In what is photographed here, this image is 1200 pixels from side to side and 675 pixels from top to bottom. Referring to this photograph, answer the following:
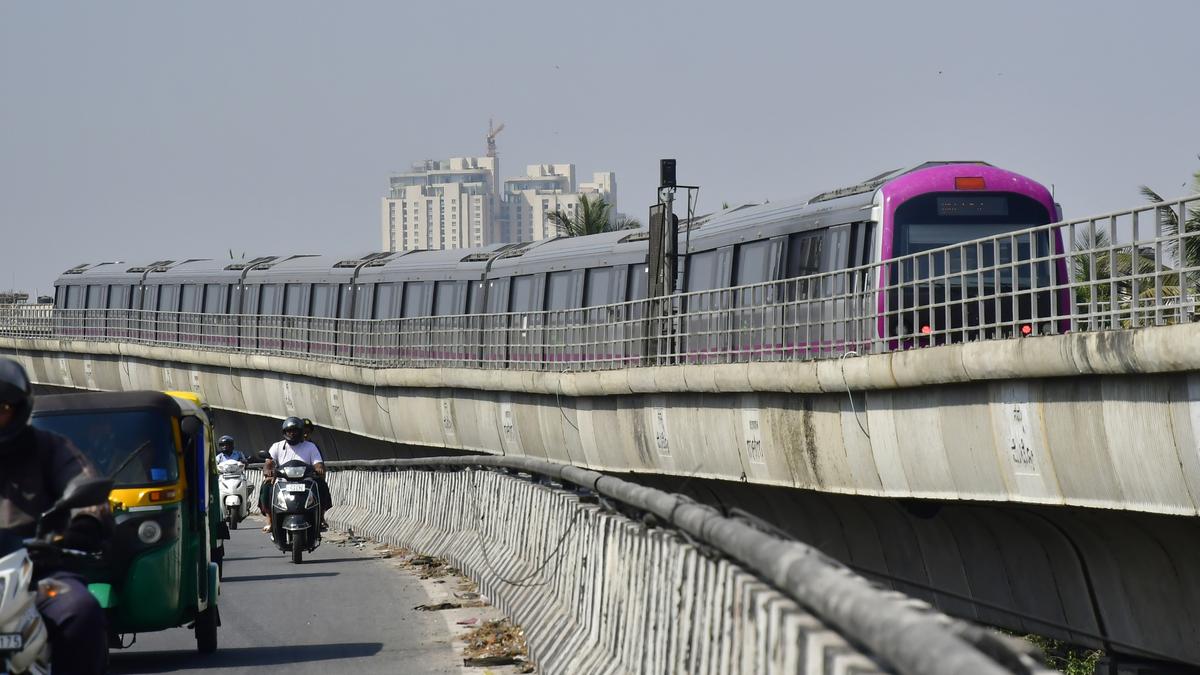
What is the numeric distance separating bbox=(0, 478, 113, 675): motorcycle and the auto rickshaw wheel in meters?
5.99

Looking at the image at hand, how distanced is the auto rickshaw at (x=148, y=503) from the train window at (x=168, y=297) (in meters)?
48.4

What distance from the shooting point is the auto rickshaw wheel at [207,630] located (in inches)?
481

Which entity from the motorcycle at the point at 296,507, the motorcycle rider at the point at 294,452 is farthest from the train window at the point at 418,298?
the motorcycle rider at the point at 294,452

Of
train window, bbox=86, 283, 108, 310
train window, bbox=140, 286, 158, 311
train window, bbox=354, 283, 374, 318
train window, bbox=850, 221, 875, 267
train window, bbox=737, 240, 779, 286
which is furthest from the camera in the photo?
train window, bbox=86, 283, 108, 310

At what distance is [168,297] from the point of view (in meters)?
59.8

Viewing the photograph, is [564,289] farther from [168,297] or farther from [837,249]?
[168,297]

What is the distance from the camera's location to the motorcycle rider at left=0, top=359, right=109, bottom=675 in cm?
628

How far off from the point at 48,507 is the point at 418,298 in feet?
123

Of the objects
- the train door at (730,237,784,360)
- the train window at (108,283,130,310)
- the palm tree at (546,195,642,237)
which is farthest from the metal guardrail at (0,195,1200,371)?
the palm tree at (546,195,642,237)

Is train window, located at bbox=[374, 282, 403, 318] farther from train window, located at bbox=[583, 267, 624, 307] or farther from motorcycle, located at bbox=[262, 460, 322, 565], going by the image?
motorcycle, located at bbox=[262, 460, 322, 565]

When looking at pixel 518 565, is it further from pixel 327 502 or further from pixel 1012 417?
pixel 327 502

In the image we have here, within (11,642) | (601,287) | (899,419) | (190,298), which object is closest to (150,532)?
(11,642)

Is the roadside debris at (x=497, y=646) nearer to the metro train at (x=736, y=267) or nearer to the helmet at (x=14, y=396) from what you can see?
the metro train at (x=736, y=267)

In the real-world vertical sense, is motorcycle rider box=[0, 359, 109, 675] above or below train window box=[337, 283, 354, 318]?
below
